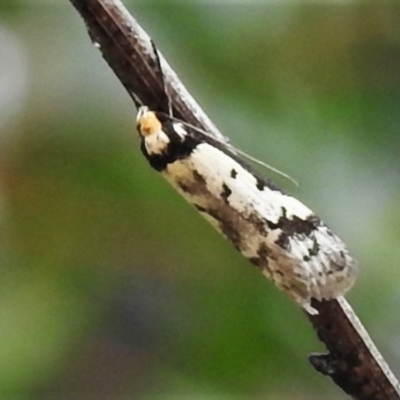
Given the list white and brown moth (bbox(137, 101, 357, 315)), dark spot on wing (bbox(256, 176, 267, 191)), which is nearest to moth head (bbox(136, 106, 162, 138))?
white and brown moth (bbox(137, 101, 357, 315))

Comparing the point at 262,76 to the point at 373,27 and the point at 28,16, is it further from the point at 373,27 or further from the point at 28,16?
the point at 28,16

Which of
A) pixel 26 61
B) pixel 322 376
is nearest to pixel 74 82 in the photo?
pixel 26 61

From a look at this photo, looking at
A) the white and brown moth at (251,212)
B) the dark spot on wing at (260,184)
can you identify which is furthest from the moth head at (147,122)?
the dark spot on wing at (260,184)

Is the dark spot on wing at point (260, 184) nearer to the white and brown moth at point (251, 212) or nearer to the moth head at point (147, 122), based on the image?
the white and brown moth at point (251, 212)

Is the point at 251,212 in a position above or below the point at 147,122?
below

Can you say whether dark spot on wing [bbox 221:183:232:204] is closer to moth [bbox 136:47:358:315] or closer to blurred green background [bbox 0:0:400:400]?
moth [bbox 136:47:358:315]

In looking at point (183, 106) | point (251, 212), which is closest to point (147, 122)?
point (183, 106)

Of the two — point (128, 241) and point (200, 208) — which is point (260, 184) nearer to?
point (200, 208)
